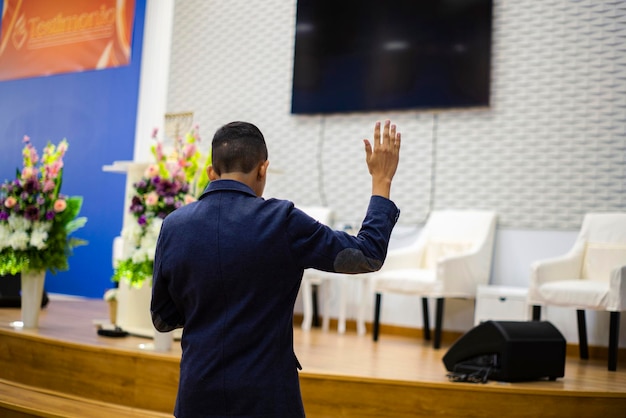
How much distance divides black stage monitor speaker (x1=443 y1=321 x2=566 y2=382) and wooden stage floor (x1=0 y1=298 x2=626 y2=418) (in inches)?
2.5

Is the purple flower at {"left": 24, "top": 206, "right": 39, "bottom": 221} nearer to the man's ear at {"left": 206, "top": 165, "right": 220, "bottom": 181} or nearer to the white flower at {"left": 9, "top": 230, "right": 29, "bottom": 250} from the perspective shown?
the white flower at {"left": 9, "top": 230, "right": 29, "bottom": 250}

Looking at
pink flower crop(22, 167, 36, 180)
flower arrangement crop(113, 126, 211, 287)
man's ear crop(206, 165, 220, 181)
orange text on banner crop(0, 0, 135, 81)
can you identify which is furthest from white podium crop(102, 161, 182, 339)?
orange text on banner crop(0, 0, 135, 81)

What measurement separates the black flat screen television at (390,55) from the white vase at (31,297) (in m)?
2.69

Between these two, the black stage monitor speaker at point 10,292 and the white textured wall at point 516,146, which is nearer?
the white textured wall at point 516,146

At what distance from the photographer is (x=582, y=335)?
4566 mm

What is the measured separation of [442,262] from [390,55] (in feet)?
6.02

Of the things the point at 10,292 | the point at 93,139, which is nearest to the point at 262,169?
the point at 10,292

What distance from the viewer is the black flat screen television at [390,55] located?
5297 mm

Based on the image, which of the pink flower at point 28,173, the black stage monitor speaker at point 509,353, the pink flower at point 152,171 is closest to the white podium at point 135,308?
the pink flower at point 152,171

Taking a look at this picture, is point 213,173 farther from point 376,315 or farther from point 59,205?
point 376,315

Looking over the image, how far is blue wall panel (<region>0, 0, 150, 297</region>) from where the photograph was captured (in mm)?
7195

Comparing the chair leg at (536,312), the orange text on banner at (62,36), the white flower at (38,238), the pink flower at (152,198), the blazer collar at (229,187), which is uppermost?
the orange text on banner at (62,36)

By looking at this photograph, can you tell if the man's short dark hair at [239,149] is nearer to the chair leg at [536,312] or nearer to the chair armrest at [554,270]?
the chair armrest at [554,270]

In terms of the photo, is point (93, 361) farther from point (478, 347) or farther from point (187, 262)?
point (187, 262)
